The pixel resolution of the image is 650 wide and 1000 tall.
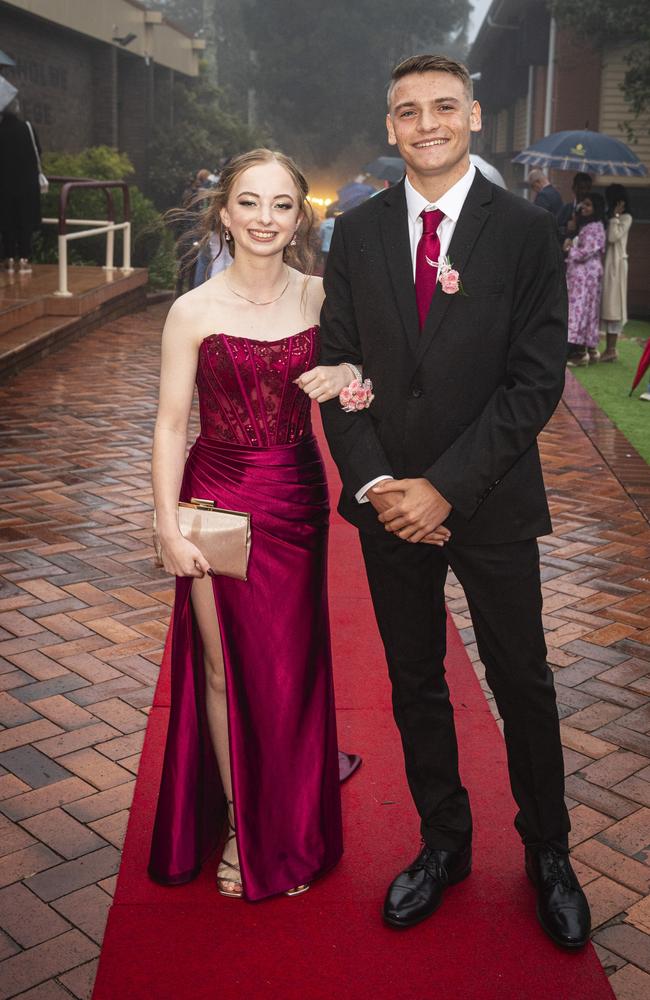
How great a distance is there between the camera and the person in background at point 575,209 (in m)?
11.6

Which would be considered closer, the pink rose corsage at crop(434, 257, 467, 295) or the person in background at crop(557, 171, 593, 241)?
the pink rose corsage at crop(434, 257, 467, 295)

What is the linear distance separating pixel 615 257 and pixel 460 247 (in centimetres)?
1019

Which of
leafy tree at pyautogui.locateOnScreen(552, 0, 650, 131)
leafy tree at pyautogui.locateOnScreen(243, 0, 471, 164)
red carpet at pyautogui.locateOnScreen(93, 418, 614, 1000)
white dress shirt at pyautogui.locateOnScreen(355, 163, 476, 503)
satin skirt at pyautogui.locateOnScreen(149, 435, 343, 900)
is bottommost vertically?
red carpet at pyautogui.locateOnScreen(93, 418, 614, 1000)

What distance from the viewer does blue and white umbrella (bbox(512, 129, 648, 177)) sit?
12820 mm

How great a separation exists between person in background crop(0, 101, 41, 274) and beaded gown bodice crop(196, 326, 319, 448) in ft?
33.6

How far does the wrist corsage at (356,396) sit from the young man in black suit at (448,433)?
0.09 ft

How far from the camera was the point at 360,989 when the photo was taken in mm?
2543

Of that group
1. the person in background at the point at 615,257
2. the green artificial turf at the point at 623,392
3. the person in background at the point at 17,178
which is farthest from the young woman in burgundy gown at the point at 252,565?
the person in background at the point at 17,178

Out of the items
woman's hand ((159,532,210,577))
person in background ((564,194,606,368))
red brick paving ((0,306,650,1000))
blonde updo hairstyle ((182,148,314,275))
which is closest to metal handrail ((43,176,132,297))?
red brick paving ((0,306,650,1000))

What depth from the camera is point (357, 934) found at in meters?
2.75

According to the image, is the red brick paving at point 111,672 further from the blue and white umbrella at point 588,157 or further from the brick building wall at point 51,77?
the brick building wall at point 51,77

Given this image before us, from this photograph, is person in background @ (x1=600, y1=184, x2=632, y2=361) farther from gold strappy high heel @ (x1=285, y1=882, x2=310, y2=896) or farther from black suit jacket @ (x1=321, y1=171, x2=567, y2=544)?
gold strappy high heel @ (x1=285, y1=882, x2=310, y2=896)

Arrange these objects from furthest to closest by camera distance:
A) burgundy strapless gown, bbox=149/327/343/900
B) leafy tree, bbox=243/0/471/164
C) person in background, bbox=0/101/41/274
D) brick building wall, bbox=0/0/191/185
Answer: leafy tree, bbox=243/0/471/164 → brick building wall, bbox=0/0/191/185 → person in background, bbox=0/101/41/274 → burgundy strapless gown, bbox=149/327/343/900

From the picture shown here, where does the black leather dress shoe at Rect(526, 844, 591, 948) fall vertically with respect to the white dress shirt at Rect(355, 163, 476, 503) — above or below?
below
